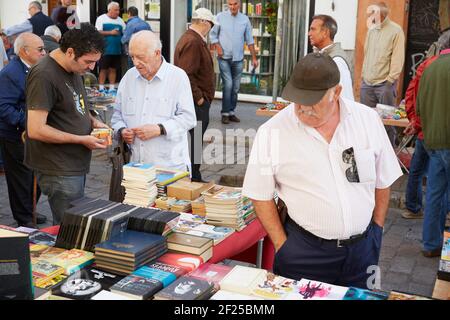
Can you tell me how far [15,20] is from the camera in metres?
13.8

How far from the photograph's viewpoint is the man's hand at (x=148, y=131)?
4270 mm

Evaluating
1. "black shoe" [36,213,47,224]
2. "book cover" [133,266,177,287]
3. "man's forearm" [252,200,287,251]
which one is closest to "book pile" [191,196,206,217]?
"man's forearm" [252,200,287,251]

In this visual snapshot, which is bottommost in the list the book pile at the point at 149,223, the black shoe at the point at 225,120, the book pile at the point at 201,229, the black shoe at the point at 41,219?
the black shoe at the point at 41,219

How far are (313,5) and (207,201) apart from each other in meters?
7.83

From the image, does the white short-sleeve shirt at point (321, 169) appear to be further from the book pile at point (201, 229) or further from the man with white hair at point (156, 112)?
the man with white hair at point (156, 112)

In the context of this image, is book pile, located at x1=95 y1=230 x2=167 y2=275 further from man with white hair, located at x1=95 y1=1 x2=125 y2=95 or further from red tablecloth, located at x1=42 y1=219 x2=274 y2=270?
man with white hair, located at x1=95 y1=1 x2=125 y2=95

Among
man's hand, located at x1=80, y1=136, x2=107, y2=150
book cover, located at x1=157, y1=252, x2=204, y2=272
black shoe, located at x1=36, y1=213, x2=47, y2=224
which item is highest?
man's hand, located at x1=80, y1=136, x2=107, y2=150

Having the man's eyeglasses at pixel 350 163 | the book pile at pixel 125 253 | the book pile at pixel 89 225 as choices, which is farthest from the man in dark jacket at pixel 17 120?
the man's eyeglasses at pixel 350 163

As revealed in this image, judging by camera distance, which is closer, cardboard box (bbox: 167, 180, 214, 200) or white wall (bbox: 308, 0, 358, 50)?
cardboard box (bbox: 167, 180, 214, 200)

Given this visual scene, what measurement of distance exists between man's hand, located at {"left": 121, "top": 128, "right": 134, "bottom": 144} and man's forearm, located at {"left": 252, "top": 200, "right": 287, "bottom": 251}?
161 cm

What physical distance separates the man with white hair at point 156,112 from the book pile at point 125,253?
1615 millimetres

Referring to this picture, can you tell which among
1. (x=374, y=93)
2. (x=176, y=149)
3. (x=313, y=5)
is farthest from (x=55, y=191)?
(x=313, y=5)

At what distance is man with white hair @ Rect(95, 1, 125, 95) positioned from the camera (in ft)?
40.9

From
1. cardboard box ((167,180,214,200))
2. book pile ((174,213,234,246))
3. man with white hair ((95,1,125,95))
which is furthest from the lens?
man with white hair ((95,1,125,95))
